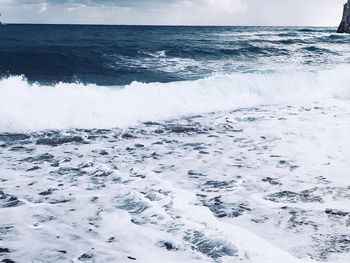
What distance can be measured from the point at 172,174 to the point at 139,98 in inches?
243

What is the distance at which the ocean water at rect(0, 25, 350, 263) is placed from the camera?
3.74m

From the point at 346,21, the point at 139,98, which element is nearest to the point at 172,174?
the point at 139,98

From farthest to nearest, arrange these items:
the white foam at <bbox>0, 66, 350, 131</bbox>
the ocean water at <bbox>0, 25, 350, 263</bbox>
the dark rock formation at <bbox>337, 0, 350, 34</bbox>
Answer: the dark rock formation at <bbox>337, 0, 350, 34</bbox> → the white foam at <bbox>0, 66, 350, 131</bbox> → the ocean water at <bbox>0, 25, 350, 263</bbox>

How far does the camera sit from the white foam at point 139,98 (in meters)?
9.39

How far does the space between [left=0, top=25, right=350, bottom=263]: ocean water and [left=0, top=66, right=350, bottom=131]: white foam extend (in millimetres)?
57

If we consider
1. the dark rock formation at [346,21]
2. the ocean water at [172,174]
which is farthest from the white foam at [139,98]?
the dark rock formation at [346,21]

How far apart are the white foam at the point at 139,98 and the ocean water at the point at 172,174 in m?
0.06

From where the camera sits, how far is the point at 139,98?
11.7 metres

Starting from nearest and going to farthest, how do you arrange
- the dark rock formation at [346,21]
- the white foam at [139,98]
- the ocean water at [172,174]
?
the ocean water at [172,174]
the white foam at [139,98]
the dark rock formation at [346,21]

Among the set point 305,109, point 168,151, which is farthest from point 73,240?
point 305,109

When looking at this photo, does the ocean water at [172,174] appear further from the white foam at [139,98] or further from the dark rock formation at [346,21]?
the dark rock formation at [346,21]

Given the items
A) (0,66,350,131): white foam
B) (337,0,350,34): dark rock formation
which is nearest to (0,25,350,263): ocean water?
(0,66,350,131): white foam

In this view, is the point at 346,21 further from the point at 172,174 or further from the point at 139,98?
the point at 172,174

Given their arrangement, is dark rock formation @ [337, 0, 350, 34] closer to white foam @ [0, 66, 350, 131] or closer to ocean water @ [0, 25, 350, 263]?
white foam @ [0, 66, 350, 131]
